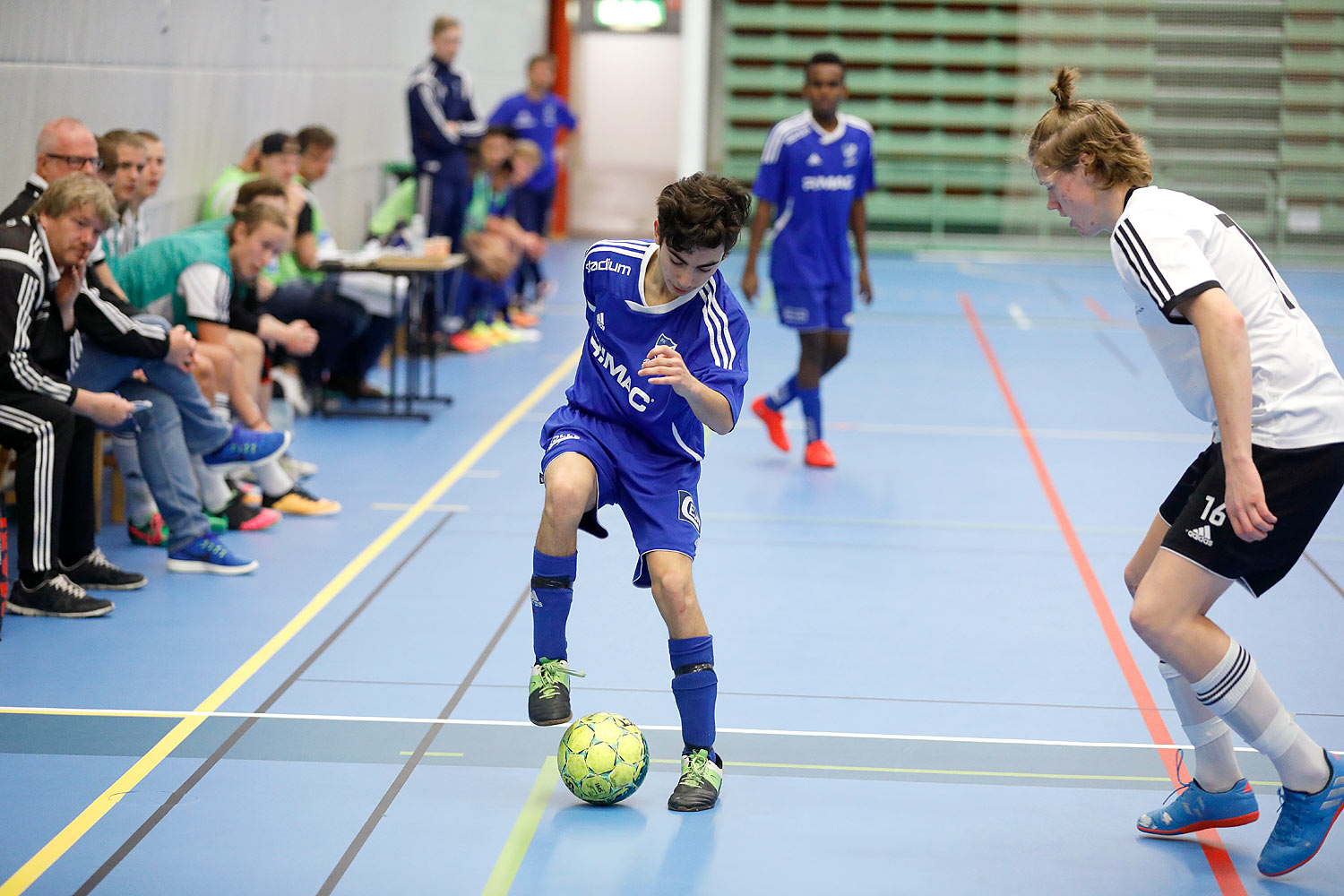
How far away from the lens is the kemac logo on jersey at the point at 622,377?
3459mm

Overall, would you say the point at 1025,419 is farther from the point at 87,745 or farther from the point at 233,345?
the point at 87,745

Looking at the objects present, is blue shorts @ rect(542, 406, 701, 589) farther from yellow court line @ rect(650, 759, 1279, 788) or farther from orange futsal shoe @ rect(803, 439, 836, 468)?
orange futsal shoe @ rect(803, 439, 836, 468)

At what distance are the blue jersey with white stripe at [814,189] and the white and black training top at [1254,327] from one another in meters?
4.27

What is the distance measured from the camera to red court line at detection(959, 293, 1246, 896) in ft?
10.7

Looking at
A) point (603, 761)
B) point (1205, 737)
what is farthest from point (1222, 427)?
point (603, 761)

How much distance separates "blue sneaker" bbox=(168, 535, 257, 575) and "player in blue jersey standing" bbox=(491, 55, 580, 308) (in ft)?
25.4

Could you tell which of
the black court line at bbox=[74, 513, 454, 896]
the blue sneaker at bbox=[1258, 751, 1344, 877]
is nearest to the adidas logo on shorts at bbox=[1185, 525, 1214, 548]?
the blue sneaker at bbox=[1258, 751, 1344, 877]

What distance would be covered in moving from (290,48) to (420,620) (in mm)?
6162

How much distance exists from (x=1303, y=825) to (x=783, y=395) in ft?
15.3

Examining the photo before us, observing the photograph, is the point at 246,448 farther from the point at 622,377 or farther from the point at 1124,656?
the point at 1124,656

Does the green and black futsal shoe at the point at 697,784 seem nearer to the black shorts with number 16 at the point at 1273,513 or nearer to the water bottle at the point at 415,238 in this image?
the black shorts with number 16 at the point at 1273,513

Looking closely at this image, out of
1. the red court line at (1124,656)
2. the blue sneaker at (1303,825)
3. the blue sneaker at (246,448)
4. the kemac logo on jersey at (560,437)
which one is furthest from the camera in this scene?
the blue sneaker at (246,448)

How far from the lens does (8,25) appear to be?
597 centimetres

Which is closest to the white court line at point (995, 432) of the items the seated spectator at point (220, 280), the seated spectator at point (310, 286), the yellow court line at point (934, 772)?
the seated spectator at point (310, 286)
